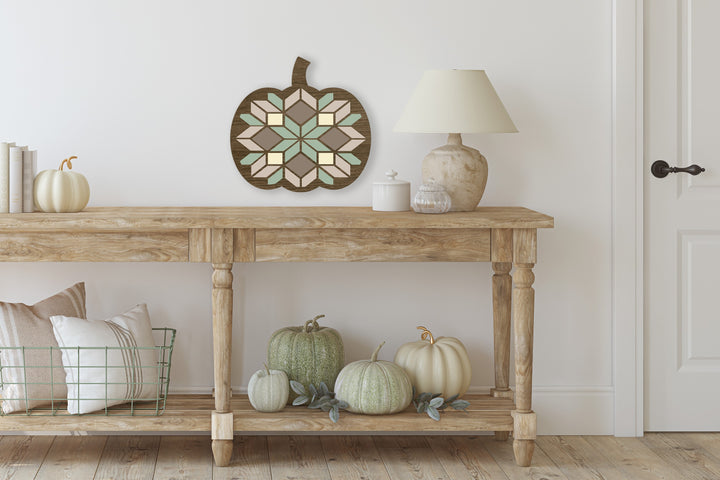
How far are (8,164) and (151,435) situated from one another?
1.10 metres

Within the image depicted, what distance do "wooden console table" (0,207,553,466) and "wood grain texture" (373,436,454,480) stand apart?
5.6 inches

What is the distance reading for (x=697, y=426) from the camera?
3131 mm

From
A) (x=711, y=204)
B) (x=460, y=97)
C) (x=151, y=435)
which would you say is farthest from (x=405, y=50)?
(x=151, y=435)

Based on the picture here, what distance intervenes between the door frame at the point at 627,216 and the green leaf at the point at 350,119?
932 mm

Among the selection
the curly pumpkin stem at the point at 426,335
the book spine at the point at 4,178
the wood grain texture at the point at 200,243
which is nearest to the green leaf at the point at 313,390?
the curly pumpkin stem at the point at 426,335

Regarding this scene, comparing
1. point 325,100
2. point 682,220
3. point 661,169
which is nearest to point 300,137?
point 325,100

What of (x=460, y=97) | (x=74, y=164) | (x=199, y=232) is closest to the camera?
(x=199, y=232)

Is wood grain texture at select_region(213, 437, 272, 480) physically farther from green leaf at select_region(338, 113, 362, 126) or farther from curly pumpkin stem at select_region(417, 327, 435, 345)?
green leaf at select_region(338, 113, 362, 126)

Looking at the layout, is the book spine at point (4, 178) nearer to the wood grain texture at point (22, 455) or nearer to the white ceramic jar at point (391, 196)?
the wood grain texture at point (22, 455)

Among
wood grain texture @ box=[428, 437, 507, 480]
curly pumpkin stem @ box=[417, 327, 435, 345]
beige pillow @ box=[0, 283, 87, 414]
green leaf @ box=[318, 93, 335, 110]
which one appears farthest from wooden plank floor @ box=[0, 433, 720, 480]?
green leaf @ box=[318, 93, 335, 110]

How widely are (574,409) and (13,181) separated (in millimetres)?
2107

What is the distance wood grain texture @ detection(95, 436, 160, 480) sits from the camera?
2662mm

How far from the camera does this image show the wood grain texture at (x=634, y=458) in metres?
2.68

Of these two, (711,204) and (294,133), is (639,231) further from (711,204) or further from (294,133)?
(294,133)
